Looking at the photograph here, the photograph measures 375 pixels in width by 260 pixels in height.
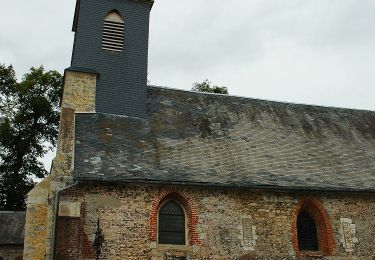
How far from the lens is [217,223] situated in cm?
1214

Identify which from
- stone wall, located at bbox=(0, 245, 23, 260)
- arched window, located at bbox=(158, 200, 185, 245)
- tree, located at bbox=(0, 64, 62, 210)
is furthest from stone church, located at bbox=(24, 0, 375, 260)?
stone wall, located at bbox=(0, 245, 23, 260)

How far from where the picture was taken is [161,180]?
1188 centimetres

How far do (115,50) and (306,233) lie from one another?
364 inches

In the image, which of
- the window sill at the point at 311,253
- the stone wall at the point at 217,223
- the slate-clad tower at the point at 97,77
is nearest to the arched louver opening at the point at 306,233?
the window sill at the point at 311,253

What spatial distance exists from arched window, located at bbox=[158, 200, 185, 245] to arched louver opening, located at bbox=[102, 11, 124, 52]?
21.9 feet

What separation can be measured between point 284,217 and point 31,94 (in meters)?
18.2

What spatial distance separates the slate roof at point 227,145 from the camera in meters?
12.5

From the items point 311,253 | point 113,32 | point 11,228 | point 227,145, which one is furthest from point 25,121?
point 311,253

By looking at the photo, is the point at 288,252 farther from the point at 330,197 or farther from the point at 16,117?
the point at 16,117

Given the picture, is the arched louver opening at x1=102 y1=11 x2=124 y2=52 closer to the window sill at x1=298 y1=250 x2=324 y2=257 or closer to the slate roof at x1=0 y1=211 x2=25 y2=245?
the window sill at x1=298 y1=250 x2=324 y2=257

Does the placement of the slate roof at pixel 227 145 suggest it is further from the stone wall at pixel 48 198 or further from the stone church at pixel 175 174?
the stone wall at pixel 48 198

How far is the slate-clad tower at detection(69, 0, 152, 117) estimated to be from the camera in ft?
49.3

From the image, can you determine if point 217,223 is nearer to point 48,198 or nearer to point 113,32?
point 48,198

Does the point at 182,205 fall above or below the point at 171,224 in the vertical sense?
above
